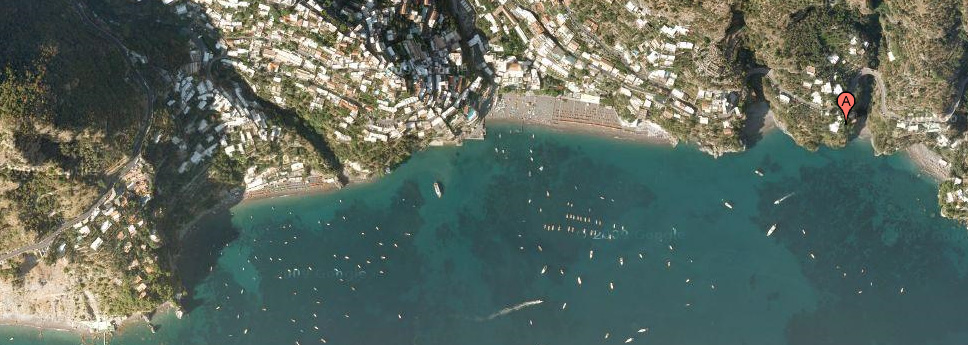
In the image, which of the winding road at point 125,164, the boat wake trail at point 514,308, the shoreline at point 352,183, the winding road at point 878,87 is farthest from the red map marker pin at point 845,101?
the winding road at point 125,164

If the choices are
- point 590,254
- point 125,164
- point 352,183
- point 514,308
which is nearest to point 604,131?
point 590,254

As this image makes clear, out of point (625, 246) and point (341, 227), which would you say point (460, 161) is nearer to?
point (341, 227)

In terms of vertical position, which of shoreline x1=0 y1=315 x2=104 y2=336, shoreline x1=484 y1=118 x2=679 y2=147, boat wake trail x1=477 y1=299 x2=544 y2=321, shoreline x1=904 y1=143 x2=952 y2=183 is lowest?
boat wake trail x1=477 y1=299 x2=544 y2=321

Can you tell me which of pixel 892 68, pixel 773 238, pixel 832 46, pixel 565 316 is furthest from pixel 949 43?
pixel 565 316

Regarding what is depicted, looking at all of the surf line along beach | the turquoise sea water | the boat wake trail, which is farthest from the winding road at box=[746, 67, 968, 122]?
the boat wake trail

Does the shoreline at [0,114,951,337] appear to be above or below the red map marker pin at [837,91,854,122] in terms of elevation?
below

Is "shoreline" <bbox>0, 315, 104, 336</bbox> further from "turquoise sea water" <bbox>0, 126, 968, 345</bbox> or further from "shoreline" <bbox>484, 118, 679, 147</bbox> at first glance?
"shoreline" <bbox>484, 118, 679, 147</bbox>
